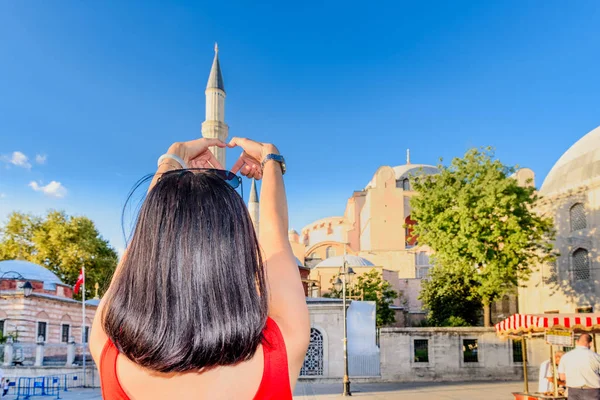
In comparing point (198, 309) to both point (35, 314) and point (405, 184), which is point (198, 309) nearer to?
point (35, 314)

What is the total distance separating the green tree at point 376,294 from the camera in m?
36.0

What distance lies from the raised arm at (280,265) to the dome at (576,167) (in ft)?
101

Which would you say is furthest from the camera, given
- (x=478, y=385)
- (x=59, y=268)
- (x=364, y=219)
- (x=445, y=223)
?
(x=364, y=219)

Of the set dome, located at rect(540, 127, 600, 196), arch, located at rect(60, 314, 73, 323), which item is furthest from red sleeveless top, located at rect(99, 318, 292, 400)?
arch, located at rect(60, 314, 73, 323)

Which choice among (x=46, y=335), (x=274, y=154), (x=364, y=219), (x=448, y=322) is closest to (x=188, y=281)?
(x=274, y=154)

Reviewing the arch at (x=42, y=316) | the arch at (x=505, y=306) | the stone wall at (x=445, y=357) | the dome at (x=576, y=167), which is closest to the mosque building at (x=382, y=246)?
the arch at (x=505, y=306)

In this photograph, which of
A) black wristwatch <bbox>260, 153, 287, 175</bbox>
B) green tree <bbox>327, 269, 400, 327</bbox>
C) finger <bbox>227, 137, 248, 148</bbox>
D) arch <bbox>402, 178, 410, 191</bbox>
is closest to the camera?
black wristwatch <bbox>260, 153, 287, 175</bbox>

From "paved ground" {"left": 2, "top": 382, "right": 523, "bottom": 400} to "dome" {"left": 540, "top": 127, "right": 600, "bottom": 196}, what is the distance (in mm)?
11999

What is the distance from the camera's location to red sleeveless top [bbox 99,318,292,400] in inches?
53.8

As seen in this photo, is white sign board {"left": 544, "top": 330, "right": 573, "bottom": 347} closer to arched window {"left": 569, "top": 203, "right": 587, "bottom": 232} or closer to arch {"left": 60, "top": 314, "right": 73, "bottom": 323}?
arched window {"left": 569, "top": 203, "right": 587, "bottom": 232}

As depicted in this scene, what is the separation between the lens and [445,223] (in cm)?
2681

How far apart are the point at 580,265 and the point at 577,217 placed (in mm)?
2548

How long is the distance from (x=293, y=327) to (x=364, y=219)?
5562cm

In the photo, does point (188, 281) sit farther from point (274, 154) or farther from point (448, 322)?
point (448, 322)
